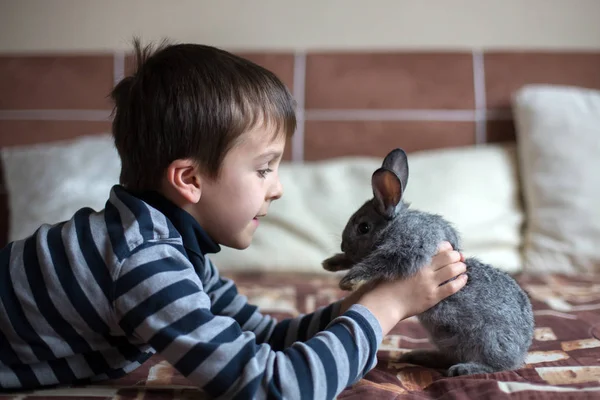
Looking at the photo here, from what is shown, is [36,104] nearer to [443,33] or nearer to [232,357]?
[443,33]

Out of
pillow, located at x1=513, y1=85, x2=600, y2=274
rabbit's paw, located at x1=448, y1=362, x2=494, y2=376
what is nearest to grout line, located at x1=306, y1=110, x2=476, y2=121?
pillow, located at x1=513, y1=85, x2=600, y2=274

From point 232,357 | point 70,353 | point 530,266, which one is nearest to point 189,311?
point 232,357

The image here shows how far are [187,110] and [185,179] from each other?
104 mm

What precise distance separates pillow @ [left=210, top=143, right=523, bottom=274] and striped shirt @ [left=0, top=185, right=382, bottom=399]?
3.09ft

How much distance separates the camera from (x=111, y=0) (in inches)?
96.8

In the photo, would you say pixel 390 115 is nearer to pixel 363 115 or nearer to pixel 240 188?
pixel 363 115

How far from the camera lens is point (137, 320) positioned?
0.81 meters

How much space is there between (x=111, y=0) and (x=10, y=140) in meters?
0.68

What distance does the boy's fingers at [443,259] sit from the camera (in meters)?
0.92

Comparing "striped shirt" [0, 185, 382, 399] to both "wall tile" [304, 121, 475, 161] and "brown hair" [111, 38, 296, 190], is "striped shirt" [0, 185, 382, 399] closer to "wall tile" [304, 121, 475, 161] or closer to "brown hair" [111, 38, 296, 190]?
"brown hair" [111, 38, 296, 190]

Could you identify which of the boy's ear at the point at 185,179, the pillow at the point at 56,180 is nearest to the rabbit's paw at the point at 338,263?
the boy's ear at the point at 185,179

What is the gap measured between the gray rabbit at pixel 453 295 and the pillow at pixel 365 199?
3.00 ft

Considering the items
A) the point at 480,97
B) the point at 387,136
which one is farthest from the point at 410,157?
the point at 480,97

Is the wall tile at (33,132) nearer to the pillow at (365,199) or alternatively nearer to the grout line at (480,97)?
the pillow at (365,199)
